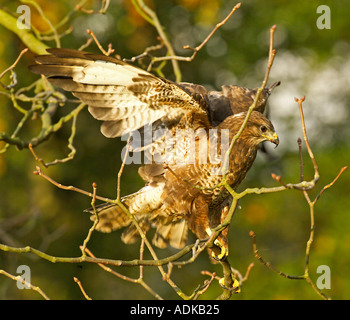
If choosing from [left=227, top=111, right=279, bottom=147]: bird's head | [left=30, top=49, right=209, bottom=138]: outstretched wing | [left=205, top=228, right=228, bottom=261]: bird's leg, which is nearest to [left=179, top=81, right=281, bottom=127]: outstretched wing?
[left=227, top=111, right=279, bottom=147]: bird's head

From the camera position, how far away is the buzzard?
12.4 ft

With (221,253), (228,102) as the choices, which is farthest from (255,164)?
(221,253)

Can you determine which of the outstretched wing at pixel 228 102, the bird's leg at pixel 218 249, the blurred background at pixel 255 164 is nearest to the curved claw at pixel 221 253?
the bird's leg at pixel 218 249

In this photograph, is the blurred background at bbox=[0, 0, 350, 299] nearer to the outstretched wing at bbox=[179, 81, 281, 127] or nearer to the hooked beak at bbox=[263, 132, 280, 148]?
the outstretched wing at bbox=[179, 81, 281, 127]

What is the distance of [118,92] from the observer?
3994 mm

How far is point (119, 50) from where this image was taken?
1005cm

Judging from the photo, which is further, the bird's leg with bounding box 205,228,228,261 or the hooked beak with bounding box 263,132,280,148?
the hooked beak with bounding box 263,132,280,148

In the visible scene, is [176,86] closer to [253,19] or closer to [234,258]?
[234,258]

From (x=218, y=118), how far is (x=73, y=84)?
1267 millimetres

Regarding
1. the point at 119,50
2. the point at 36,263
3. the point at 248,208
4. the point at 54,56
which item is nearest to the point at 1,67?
the point at 119,50

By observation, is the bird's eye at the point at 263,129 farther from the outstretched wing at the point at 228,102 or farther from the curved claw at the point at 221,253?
the curved claw at the point at 221,253

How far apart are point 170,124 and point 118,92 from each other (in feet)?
1.55

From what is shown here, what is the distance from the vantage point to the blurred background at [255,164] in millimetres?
9328
